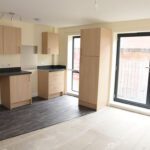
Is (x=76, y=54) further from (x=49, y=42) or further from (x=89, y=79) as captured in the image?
(x=89, y=79)

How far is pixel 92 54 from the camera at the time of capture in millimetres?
4395

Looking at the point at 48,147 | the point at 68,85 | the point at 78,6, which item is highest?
the point at 78,6

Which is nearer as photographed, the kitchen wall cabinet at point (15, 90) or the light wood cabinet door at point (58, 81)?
the kitchen wall cabinet at point (15, 90)

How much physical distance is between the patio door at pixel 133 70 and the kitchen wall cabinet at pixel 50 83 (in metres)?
1.84

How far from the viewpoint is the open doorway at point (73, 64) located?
19.1 ft

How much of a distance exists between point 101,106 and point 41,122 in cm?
181

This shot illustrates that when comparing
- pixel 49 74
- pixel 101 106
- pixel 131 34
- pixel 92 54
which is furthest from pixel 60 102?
pixel 131 34

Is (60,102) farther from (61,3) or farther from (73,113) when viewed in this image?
(61,3)

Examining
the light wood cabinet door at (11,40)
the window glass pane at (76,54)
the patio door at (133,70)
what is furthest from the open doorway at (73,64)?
the light wood cabinet door at (11,40)

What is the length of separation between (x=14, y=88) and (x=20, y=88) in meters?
0.18

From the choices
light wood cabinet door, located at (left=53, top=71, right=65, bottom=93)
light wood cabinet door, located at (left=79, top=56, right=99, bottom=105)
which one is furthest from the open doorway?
light wood cabinet door, located at (left=79, top=56, right=99, bottom=105)

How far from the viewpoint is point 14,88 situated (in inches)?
172

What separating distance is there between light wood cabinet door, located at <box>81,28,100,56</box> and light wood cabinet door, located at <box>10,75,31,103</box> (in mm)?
1733

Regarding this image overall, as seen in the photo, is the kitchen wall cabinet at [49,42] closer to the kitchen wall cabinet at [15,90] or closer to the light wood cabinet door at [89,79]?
the kitchen wall cabinet at [15,90]
